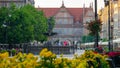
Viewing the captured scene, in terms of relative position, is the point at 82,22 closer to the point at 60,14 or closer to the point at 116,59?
the point at 60,14

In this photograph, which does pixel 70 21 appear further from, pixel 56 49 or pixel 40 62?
pixel 40 62

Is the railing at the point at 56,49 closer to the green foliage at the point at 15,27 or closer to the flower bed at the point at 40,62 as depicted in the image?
the green foliage at the point at 15,27

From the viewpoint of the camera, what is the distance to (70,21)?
183 meters

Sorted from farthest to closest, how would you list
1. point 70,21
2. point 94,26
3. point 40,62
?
1. point 70,21
2. point 94,26
3. point 40,62

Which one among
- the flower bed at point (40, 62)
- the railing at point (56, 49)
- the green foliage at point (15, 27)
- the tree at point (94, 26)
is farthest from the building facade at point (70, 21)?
the flower bed at point (40, 62)

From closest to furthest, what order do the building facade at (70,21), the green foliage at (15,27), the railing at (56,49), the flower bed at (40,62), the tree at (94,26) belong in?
1. the flower bed at (40,62)
2. the tree at (94,26)
3. the railing at (56,49)
4. the green foliage at (15,27)
5. the building facade at (70,21)

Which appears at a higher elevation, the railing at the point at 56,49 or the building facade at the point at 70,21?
the railing at the point at 56,49

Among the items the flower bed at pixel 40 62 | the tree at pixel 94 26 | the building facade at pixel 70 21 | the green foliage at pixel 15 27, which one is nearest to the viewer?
the flower bed at pixel 40 62

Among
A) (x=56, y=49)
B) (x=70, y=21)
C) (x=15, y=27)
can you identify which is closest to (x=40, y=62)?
(x=56, y=49)

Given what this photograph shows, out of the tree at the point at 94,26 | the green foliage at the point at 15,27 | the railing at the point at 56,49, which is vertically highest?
the tree at the point at 94,26

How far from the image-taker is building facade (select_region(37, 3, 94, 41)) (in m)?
181

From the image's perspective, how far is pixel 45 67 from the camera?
1128cm

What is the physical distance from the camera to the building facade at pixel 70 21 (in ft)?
593

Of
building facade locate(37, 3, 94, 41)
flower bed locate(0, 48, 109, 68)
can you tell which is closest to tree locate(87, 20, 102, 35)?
flower bed locate(0, 48, 109, 68)
